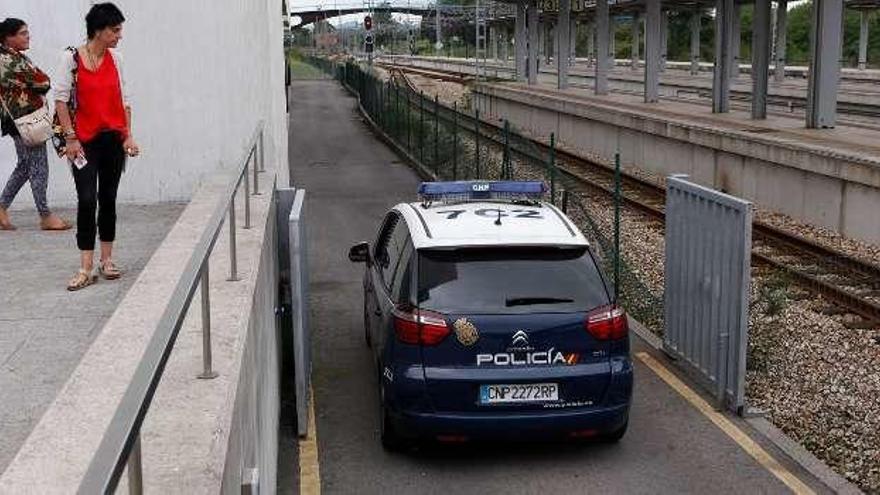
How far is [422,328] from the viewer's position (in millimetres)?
6117

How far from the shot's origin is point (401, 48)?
159m

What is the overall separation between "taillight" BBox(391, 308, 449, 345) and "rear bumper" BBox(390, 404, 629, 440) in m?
0.45

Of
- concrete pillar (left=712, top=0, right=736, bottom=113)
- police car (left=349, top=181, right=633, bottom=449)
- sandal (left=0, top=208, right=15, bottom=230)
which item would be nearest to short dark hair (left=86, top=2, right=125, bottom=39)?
police car (left=349, top=181, right=633, bottom=449)

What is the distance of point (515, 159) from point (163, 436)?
1415 cm

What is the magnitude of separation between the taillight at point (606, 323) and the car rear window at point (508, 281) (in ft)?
0.18

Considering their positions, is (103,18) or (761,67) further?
(761,67)

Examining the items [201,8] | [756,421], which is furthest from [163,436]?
[201,8]

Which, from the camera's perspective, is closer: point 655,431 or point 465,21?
point 655,431

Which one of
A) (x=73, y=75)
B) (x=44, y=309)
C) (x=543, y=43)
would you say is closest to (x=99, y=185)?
(x=73, y=75)

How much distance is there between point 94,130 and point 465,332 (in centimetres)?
257

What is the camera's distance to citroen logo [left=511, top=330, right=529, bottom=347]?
6055mm

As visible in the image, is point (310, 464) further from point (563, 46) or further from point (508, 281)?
point (563, 46)

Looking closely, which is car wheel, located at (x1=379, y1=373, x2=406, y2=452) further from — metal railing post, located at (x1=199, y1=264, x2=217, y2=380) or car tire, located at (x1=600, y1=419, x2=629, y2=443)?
metal railing post, located at (x1=199, y1=264, x2=217, y2=380)

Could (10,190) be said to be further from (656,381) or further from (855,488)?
(855,488)
